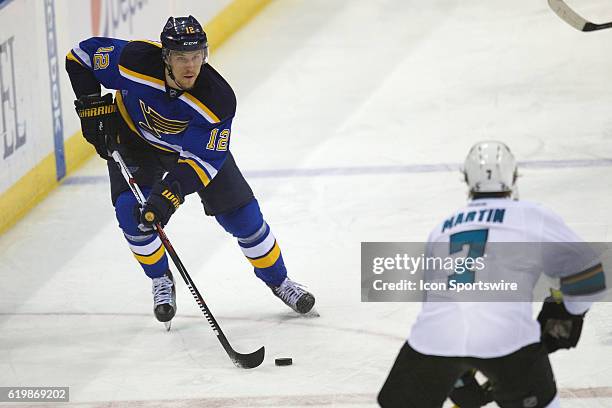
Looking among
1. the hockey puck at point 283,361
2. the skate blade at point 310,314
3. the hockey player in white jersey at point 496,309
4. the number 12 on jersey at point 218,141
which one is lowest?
the skate blade at point 310,314

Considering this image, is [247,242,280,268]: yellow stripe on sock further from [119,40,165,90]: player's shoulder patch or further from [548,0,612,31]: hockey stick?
[548,0,612,31]: hockey stick

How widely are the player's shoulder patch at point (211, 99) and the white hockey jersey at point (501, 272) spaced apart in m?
1.49

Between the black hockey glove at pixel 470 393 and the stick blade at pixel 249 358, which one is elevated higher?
the black hockey glove at pixel 470 393

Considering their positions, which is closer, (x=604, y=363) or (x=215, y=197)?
(x=604, y=363)

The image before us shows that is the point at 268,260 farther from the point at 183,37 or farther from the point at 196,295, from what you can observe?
the point at 183,37

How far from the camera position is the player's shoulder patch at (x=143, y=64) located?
177 inches

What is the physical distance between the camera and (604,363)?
13.8 ft

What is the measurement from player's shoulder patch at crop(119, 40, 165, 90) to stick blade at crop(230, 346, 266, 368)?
3.13 feet

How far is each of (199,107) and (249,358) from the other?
33.5 inches

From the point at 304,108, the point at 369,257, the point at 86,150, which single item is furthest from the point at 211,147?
the point at 304,108

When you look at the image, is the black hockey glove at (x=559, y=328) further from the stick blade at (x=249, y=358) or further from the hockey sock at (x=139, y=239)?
the hockey sock at (x=139, y=239)

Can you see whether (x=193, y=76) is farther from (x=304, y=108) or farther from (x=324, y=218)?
(x=304, y=108)

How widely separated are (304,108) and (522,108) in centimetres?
126

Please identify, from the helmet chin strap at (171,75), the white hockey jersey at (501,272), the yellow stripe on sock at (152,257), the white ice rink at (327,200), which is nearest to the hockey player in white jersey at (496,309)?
the white hockey jersey at (501,272)
